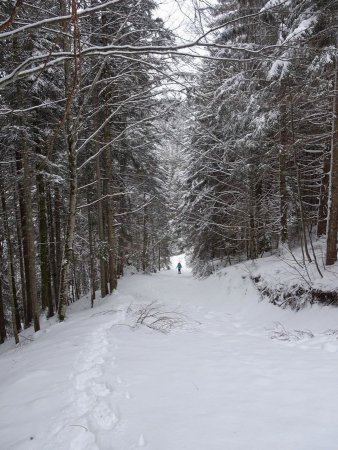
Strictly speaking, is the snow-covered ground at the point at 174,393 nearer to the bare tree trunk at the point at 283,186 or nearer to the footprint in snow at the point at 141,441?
the footprint in snow at the point at 141,441

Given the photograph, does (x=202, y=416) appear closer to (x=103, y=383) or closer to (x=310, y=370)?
(x=103, y=383)

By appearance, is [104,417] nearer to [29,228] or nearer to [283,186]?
[29,228]

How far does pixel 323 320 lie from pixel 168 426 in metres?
5.51

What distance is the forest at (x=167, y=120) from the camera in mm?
4375

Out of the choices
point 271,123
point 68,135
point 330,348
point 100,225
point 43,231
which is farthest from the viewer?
point 100,225

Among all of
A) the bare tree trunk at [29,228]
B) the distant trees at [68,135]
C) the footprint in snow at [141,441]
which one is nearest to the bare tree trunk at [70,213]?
the distant trees at [68,135]

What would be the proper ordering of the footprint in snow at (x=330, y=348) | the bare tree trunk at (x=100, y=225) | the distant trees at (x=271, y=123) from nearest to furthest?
the distant trees at (x=271, y=123) → the footprint in snow at (x=330, y=348) → the bare tree trunk at (x=100, y=225)

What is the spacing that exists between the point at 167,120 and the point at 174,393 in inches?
252

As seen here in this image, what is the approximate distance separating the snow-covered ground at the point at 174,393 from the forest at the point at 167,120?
248cm

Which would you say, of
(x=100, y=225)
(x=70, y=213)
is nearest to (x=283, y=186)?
(x=100, y=225)

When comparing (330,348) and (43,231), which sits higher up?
(43,231)

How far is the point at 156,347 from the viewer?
5.43 metres

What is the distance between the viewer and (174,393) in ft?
11.7

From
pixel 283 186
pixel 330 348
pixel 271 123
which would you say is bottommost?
pixel 330 348
